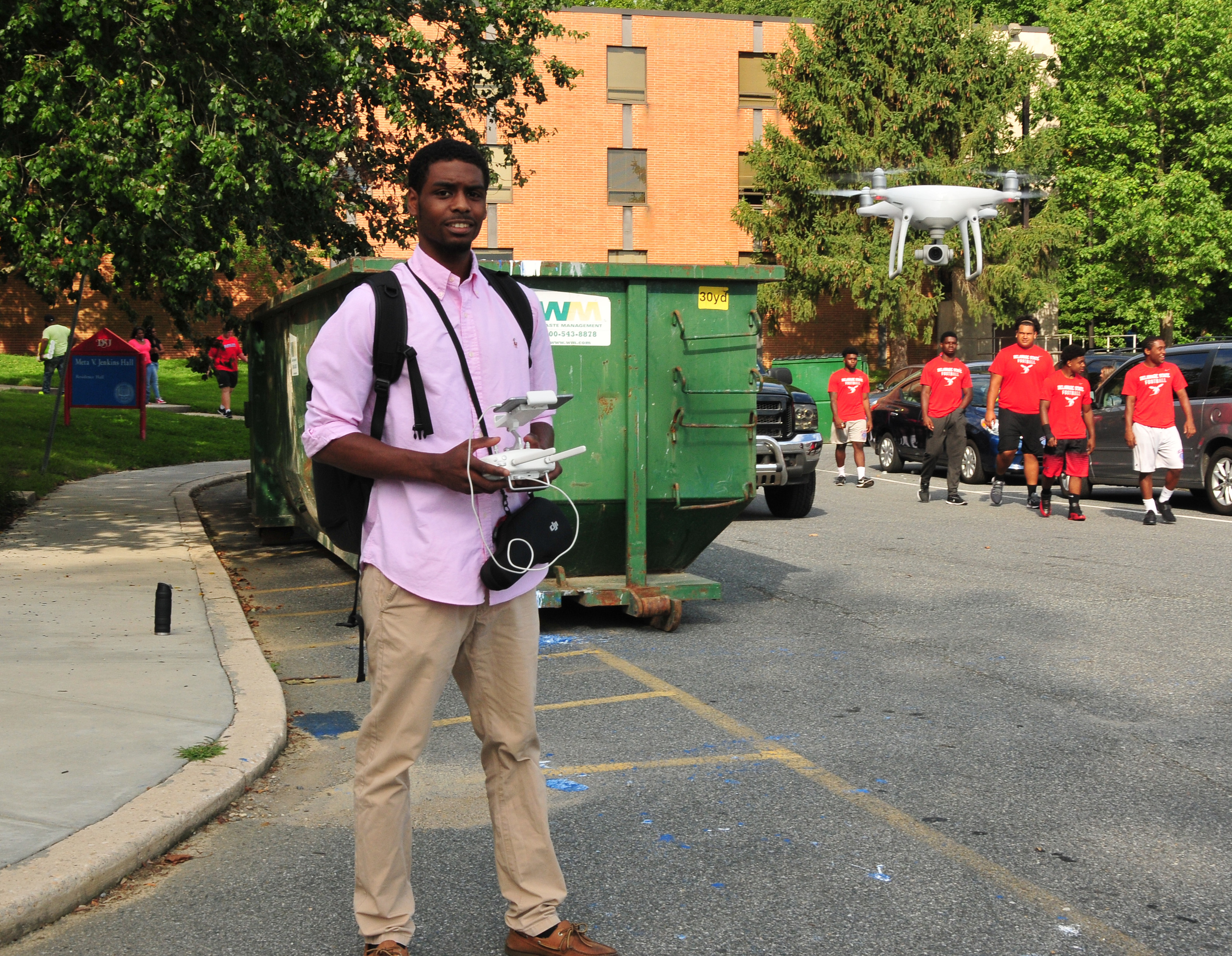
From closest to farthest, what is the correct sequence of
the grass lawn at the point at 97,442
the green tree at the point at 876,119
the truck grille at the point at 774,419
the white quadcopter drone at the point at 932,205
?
the truck grille at the point at 774,419 → the grass lawn at the point at 97,442 → the white quadcopter drone at the point at 932,205 → the green tree at the point at 876,119

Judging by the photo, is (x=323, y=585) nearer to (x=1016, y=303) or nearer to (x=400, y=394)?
(x=400, y=394)

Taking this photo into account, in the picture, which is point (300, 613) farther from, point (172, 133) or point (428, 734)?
point (428, 734)

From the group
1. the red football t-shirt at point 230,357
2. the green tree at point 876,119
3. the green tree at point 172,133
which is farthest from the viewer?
the green tree at point 876,119

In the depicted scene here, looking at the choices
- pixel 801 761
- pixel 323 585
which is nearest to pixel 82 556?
pixel 323 585

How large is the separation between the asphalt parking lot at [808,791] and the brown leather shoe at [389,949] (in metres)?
0.33

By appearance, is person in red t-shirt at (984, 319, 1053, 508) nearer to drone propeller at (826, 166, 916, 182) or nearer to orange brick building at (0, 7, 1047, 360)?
drone propeller at (826, 166, 916, 182)

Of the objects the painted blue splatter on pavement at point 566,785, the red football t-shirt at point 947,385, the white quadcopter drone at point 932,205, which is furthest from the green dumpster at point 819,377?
the painted blue splatter on pavement at point 566,785

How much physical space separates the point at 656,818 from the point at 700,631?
3.64m

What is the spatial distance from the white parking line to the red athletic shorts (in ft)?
3.54

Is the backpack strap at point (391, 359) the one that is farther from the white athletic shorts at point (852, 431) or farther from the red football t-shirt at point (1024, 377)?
the white athletic shorts at point (852, 431)

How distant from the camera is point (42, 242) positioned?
32.8 feet

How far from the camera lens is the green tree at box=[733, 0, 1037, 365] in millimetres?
42219

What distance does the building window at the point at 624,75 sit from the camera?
1737 inches

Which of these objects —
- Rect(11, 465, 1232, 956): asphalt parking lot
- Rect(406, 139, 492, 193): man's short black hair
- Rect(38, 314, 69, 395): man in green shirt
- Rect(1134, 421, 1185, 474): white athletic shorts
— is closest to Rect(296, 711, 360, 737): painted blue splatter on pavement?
Rect(11, 465, 1232, 956): asphalt parking lot
